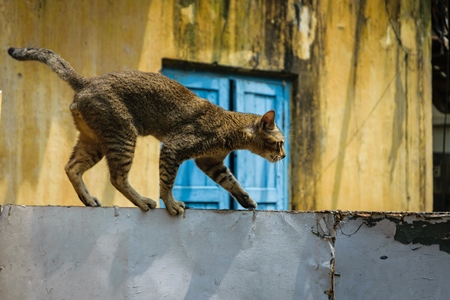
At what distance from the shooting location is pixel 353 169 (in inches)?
343

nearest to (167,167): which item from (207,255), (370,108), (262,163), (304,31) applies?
(207,255)

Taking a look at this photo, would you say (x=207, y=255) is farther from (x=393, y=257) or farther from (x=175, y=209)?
(x=393, y=257)

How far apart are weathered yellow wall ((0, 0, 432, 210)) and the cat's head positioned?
213cm

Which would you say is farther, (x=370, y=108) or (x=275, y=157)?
(x=370, y=108)

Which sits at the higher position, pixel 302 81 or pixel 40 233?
pixel 302 81

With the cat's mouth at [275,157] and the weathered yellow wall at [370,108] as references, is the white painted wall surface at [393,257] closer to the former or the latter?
the cat's mouth at [275,157]

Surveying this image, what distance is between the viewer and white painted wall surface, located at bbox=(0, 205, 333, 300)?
4156mm

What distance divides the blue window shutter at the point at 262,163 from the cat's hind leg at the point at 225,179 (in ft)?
7.89

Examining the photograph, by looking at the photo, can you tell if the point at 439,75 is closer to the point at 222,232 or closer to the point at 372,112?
the point at 372,112

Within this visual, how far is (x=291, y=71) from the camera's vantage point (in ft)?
27.0

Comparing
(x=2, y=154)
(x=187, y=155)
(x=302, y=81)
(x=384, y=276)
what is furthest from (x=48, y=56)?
(x=302, y=81)

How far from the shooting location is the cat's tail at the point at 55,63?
4992 millimetres

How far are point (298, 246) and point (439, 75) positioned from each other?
6893 millimetres

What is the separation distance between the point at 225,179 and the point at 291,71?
325cm
